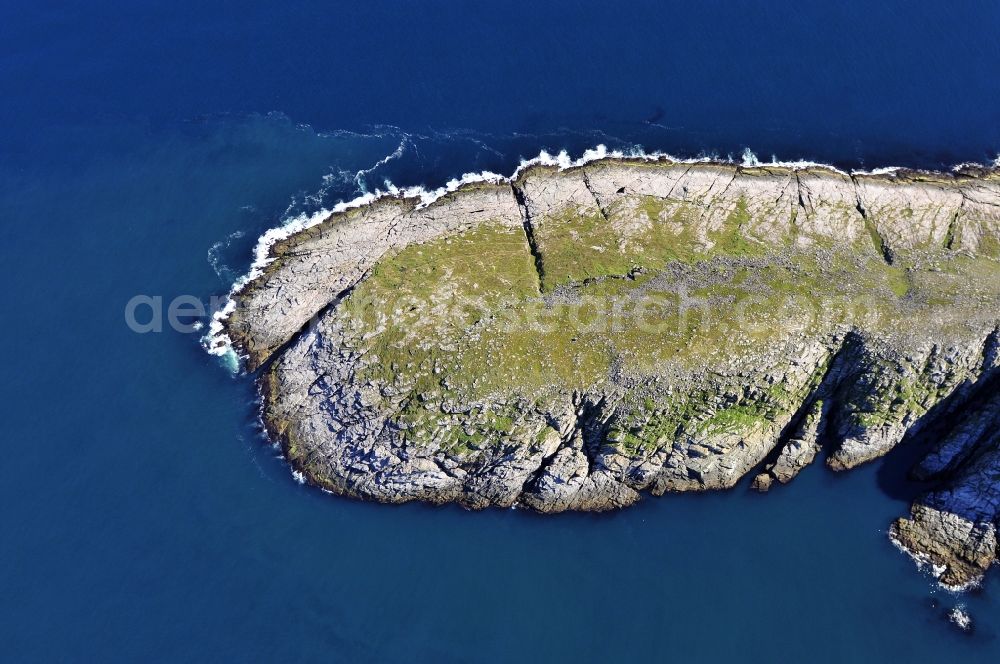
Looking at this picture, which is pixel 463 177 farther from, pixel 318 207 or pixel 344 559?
pixel 344 559

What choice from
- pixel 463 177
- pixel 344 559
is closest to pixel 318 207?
pixel 463 177

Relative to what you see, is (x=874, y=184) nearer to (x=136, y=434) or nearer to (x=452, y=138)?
(x=452, y=138)

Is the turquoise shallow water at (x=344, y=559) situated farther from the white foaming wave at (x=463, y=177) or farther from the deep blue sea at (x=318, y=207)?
the white foaming wave at (x=463, y=177)

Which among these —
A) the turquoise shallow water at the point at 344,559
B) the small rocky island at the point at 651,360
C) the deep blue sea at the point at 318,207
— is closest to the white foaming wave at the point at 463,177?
the deep blue sea at the point at 318,207

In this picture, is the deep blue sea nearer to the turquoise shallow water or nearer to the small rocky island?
the turquoise shallow water

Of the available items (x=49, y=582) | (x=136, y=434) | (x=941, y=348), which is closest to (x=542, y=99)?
(x=941, y=348)
